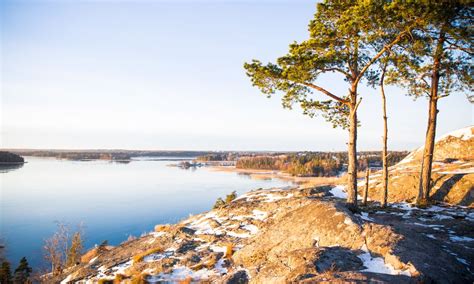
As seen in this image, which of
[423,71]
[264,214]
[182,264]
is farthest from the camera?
[264,214]

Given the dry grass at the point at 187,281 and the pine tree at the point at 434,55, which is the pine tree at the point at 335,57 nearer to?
the pine tree at the point at 434,55

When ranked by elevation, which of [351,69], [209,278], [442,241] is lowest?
[209,278]

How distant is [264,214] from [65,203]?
177ft

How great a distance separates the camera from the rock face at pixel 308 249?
6715 millimetres

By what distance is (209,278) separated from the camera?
8.94 meters

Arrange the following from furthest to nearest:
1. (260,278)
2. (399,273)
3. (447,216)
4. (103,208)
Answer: (103,208) → (447,216) → (260,278) → (399,273)

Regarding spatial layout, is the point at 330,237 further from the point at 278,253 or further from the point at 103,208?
the point at 103,208

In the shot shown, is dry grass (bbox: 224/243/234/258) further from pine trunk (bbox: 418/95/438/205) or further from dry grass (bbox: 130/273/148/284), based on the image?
pine trunk (bbox: 418/95/438/205)

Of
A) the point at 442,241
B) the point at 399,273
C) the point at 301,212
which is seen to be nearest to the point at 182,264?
the point at 301,212

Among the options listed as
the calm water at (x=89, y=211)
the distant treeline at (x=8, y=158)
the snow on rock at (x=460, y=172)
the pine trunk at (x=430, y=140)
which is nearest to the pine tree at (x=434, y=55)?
the pine trunk at (x=430, y=140)

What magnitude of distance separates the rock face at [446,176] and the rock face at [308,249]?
3.46 metres

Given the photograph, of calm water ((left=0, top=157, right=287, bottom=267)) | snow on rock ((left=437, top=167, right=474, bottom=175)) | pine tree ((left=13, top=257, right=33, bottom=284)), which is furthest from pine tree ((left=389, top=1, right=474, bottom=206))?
calm water ((left=0, top=157, right=287, bottom=267))

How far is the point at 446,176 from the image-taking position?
726 inches

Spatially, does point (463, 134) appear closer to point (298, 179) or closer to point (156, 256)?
point (156, 256)
